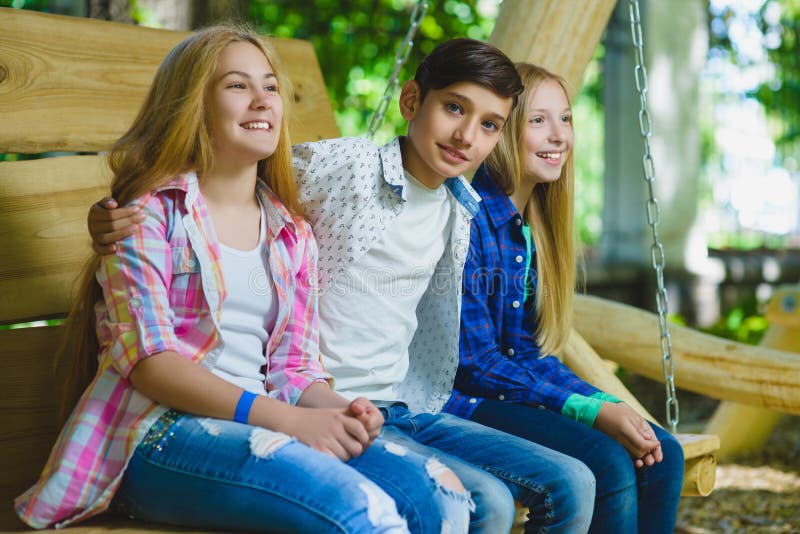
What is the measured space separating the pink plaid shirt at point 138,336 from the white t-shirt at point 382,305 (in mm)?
182

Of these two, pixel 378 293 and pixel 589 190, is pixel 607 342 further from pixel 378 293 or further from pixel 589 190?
pixel 589 190

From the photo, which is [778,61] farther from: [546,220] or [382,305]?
[382,305]

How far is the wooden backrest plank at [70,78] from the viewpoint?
7.95ft

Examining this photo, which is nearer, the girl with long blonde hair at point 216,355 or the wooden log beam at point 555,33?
the girl with long blonde hair at point 216,355

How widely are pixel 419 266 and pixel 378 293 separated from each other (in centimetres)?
12

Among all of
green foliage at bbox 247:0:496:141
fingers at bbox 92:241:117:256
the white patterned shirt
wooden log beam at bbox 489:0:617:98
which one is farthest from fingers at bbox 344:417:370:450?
green foliage at bbox 247:0:496:141

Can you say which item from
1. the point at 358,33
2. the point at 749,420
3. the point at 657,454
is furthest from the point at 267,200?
the point at 358,33

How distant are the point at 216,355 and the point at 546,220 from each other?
1050 mm

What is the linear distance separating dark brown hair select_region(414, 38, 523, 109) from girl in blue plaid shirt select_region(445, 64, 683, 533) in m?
0.25

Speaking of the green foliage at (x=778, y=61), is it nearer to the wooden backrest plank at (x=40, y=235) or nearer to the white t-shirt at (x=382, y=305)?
the white t-shirt at (x=382, y=305)

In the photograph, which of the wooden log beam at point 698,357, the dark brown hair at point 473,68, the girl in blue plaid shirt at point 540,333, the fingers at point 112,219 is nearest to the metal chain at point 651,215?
the girl in blue plaid shirt at point 540,333

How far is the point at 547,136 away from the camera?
96.0 inches

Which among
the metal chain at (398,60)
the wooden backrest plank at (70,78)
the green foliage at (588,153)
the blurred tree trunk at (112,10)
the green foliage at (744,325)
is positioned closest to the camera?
the wooden backrest plank at (70,78)

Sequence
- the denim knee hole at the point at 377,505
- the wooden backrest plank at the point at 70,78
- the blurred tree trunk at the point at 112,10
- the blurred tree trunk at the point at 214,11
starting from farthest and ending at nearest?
the blurred tree trunk at the point at 112,10 < the blurred tree trunk at the point at 214,11 < the wooden backrest plank at the point at 70,78 < the denim knee hole at the point at 377,505
